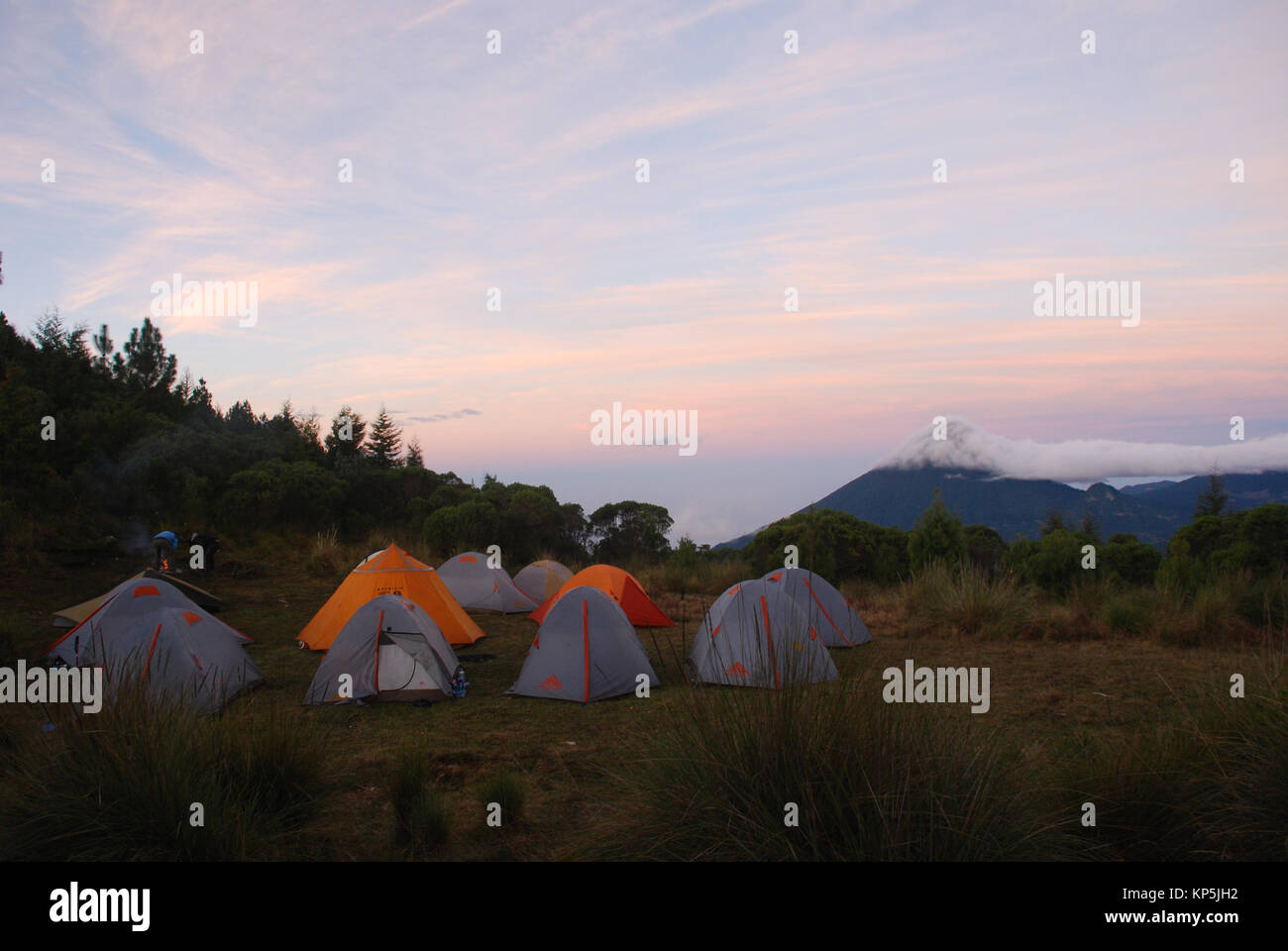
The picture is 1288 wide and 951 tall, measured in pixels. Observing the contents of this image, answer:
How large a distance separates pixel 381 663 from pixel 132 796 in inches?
191

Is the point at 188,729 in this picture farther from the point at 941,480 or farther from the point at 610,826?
the point at 941,480

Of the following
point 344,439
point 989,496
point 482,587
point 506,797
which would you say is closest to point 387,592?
point 482,587

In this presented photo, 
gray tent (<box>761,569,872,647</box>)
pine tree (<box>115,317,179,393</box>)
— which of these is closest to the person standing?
gray tent (<box>761,569,872,647</box>)

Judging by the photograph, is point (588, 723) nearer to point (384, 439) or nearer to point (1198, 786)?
point (1198, 786)

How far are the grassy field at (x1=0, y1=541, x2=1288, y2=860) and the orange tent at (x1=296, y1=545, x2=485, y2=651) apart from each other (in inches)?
13.3

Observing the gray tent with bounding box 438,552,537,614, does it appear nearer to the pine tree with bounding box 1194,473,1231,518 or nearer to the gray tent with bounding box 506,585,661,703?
the gray tent with bounding box 506,585,661,703

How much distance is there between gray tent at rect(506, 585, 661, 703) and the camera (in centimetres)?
836

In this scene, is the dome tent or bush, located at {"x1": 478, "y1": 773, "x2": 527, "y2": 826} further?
the dome tent

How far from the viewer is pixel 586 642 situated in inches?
334

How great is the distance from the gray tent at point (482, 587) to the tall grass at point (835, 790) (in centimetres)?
1115

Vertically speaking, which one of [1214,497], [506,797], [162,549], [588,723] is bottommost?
[588,723]

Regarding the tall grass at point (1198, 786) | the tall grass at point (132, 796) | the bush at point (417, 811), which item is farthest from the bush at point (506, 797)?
the tall grass at point (1198, 786)

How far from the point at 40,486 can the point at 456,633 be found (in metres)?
12.3

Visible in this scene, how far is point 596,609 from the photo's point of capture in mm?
8773
